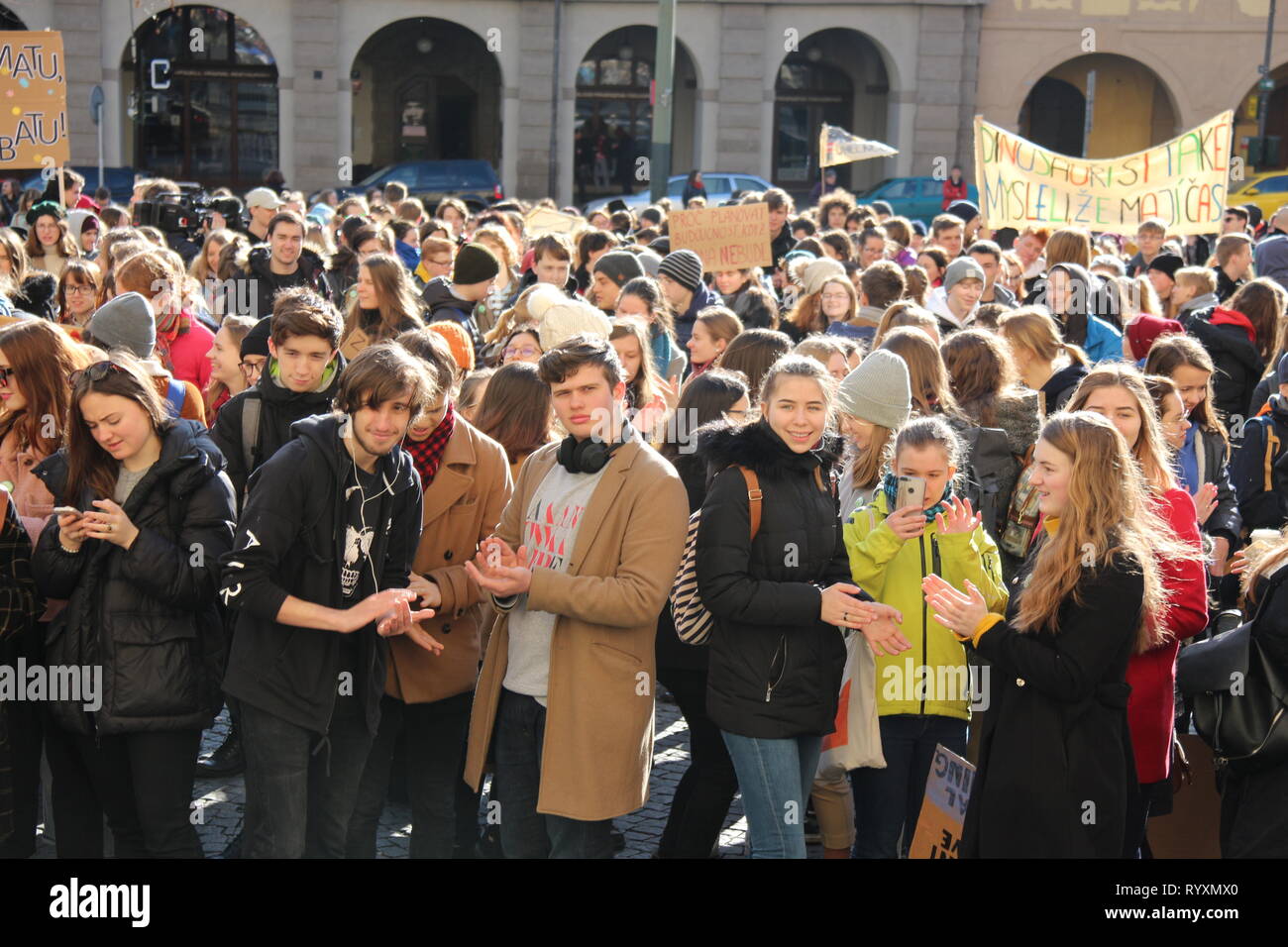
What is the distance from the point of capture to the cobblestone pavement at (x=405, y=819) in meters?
5.29

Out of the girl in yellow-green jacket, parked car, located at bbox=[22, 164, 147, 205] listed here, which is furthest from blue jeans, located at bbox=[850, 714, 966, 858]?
parked car, located at bbox=[22, 164, 147, 205]

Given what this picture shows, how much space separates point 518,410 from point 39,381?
1.53 meters

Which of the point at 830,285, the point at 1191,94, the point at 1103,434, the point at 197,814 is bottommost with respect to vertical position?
the point at 197,814

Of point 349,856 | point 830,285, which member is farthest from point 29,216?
point 349,856

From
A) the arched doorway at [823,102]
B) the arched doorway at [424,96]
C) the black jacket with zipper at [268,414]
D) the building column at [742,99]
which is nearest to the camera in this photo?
the black jacket with zipper at [268,414]

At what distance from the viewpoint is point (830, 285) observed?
812 cm

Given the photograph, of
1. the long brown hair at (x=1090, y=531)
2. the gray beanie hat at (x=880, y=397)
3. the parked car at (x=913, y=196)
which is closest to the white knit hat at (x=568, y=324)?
the gray beanie hat at (x=880, y=397)

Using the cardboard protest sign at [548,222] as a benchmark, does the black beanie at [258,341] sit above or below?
below

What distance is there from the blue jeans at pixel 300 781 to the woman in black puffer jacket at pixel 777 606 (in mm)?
1064

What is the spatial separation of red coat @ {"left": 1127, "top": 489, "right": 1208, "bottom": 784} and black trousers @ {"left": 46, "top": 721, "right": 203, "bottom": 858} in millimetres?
2686

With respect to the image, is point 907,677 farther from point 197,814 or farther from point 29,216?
point 29,216

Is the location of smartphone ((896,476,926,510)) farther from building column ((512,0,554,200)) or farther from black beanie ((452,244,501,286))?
building column ((512,0,554,200))

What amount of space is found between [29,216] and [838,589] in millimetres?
8920

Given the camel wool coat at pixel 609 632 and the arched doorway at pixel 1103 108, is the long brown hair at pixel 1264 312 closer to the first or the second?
the camel wool coat at pixel 609 632
